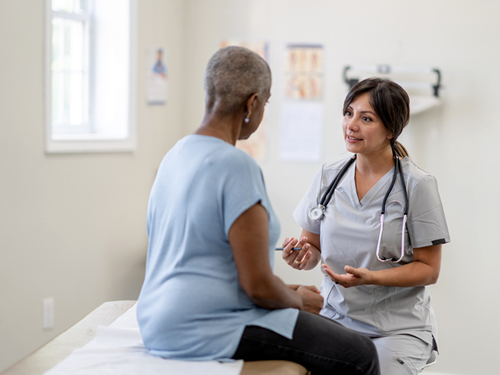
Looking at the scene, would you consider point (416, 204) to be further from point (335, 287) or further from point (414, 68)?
point (414, 68)

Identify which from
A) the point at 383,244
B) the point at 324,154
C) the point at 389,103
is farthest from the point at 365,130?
the point at 324,154

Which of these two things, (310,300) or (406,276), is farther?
(406,276)

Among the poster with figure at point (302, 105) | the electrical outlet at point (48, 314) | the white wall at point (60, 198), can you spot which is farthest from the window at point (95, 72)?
the poster with figure at point (302, 105)

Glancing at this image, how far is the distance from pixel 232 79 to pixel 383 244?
0.73m

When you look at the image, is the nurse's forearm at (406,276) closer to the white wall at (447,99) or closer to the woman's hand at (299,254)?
the woman's hand at (299,254)

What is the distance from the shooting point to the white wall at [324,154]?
2.44 meters

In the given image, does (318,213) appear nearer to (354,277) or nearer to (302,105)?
(354,277)

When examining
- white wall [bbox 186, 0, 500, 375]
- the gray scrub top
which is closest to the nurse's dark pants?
the gray scrub top

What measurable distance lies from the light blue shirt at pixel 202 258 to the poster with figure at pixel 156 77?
1619 millimetres

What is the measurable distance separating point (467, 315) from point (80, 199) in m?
2.07

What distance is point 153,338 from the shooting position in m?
1.20

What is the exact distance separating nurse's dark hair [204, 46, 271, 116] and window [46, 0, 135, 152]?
4.77 feet

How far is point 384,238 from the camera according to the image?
160cm

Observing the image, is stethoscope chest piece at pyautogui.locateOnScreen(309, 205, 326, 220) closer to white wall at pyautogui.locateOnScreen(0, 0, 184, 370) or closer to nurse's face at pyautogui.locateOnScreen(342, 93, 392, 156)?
nurse's face at pyautogui.locateOnScreen(342, 93, 392, 156)
